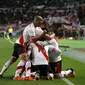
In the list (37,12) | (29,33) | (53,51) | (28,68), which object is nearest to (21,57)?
(28,68)

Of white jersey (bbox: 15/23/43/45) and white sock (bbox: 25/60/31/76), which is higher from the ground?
white jersey (bbox: 15/23/43/45)

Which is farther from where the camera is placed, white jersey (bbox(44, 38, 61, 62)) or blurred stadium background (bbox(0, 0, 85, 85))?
blurred stadium background (bbox(0, 0, 85, 85))

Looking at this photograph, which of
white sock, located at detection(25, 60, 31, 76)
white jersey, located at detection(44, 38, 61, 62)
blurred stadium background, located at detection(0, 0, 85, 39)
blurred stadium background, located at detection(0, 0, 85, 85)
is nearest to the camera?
white sock, located at detection(25, 60, 31, 76)

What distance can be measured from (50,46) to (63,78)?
0.99 meters

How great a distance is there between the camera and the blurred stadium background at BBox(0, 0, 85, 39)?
200ft

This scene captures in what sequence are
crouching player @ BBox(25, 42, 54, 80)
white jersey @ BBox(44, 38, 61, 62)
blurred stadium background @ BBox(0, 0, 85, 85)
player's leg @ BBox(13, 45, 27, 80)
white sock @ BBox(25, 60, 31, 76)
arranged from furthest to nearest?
blurred stadium background @ BBox(0, 0, 85, 85) → white jersey @ BBox(44, 38, 61, 62) → crouching player @ BBox(25, 42, 54, 80) → white sock @ BBox(25, 60, 31, 76) → player's leg @ BBox(13, 45, 27, 80)

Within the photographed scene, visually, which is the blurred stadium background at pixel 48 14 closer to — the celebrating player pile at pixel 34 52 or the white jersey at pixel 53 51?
the white jersey at pixel 53 51

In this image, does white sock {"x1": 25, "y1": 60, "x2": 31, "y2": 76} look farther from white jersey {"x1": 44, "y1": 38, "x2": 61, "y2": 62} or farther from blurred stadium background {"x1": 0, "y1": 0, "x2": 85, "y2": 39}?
blurred stadium background {"x1": 0, "y1": 0, "x2": 85, "y2": 39}

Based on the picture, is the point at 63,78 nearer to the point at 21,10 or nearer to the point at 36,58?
the point at 36,58

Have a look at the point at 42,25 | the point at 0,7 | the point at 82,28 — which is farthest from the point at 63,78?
the point at 0,7

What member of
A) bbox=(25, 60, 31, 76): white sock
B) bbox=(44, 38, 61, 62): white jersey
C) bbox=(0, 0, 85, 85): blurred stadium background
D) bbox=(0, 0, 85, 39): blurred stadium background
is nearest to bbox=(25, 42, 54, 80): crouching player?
bbox=(25, 60, 31, 76): white sock

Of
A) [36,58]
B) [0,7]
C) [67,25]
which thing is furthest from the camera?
[0,7]

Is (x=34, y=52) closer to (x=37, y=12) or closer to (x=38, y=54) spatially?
(x=38, y=54)

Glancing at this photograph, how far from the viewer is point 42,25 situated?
11.0 meters
